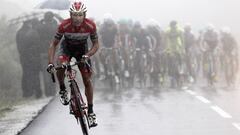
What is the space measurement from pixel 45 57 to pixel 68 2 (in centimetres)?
260

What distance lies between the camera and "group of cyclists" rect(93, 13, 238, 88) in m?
22.7

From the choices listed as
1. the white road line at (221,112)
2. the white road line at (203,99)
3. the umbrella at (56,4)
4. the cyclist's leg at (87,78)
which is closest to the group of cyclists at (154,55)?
the umbrella at (56,4)

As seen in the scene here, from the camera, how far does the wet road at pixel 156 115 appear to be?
1291cm

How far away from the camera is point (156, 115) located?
14969 millimetres

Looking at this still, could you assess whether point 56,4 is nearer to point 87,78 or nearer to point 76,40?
point 76,40

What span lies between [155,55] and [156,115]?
8.72 meters

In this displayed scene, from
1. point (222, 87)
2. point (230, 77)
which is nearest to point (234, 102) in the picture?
point (222, 87)

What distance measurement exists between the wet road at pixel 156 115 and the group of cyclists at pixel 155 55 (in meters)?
2.62

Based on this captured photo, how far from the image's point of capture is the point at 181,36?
77.3 ft

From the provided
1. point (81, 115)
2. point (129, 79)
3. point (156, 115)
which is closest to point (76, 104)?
point (81, 115)

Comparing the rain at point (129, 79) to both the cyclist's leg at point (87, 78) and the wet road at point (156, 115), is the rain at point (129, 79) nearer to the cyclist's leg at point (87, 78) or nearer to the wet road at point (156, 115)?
the wet road at point (156, 115)

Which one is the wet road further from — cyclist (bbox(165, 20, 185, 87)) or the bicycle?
cyclist (bbox(165, 20, 185, 87))

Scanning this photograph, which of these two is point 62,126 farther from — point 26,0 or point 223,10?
point 223,10

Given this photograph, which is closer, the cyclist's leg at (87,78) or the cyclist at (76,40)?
the cyclist at (76,40)
